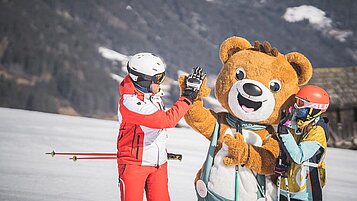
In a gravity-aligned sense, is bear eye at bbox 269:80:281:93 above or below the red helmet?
above

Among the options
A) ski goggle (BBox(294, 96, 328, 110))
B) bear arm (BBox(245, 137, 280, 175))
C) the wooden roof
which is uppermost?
the wooden roof

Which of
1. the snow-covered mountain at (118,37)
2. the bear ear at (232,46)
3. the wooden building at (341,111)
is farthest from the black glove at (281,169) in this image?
the snow-covered mountain at (118,37)

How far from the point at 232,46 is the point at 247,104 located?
1.13 ft

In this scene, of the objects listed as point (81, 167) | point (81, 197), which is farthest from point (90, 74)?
point (81, 197)

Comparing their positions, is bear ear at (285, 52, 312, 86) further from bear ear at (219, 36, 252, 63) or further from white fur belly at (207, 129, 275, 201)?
white fur belly at (207, 129, 275, 201)

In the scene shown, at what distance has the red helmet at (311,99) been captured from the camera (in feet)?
7.20

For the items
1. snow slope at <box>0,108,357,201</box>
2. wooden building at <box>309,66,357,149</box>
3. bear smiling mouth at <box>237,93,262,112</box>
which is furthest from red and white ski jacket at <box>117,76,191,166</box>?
wooden building at <box>309,66,357,149</box>

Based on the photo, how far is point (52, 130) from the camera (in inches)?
242

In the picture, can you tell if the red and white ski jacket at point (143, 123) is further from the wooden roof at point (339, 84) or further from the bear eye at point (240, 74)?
the wooden roof at point (339, 84)

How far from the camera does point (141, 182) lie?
2234 millimetres

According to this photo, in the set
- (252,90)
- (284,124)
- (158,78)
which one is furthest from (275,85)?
(158,78)

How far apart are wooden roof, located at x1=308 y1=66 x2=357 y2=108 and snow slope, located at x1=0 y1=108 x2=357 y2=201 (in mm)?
881

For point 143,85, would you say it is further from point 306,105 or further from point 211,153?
point 306,105

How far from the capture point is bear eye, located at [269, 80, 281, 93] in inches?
92.0
